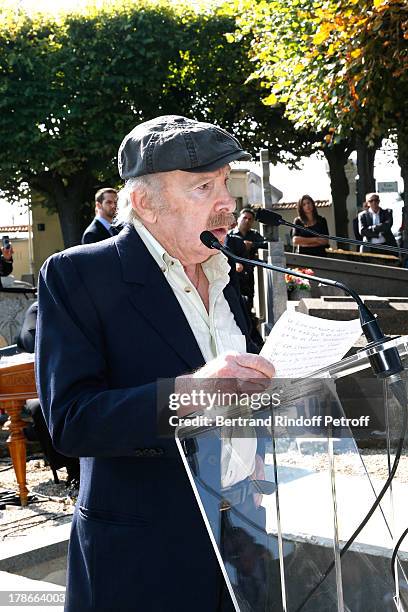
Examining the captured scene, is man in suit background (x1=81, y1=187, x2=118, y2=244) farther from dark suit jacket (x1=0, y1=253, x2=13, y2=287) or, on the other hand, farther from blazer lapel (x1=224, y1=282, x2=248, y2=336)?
dark suit jacket (x1=0, y1=253, x2=13, y2=287)

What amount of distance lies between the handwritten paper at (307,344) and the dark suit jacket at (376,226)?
1430cm

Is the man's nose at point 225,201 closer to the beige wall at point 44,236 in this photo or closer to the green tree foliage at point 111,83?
the green tree foliage at point 111,83

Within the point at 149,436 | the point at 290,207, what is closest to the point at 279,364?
the point at 149,436

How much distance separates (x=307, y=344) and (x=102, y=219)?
288 inches

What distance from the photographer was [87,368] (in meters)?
1.96

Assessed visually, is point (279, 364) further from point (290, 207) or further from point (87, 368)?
point (290, 207)

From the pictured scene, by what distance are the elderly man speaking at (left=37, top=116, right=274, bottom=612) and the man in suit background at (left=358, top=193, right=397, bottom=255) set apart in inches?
552

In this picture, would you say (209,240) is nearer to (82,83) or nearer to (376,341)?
(376,341)

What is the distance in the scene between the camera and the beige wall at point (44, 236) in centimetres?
3956

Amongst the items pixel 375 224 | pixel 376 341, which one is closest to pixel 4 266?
pixel 375 224

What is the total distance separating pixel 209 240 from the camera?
213 centimetres

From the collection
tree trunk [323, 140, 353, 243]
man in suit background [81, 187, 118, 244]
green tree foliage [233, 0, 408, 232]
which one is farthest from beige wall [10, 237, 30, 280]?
man in suit background [81, 187, 118, 244]

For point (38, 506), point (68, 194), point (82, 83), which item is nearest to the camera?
point (38, 506)

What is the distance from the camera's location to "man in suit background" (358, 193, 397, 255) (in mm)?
16056
